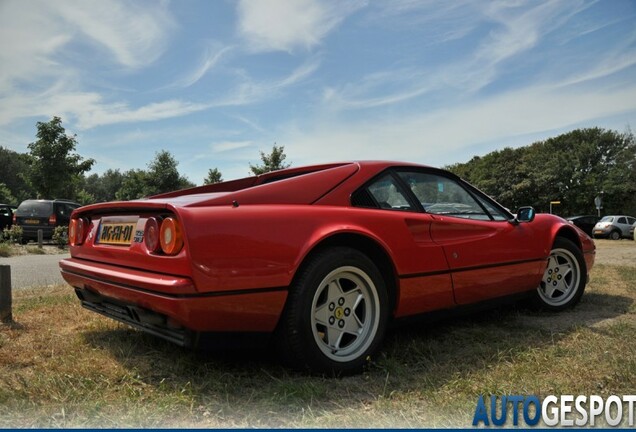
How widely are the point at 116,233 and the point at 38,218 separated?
14.6m

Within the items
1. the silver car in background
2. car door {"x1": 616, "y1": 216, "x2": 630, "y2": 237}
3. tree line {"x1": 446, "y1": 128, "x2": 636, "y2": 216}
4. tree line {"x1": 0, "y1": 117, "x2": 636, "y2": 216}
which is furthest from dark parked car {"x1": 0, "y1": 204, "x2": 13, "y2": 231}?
tree line {"x1": 446, "y1": 128, "x2": 636, "y2": 216}

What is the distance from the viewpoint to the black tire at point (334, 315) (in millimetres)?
2463

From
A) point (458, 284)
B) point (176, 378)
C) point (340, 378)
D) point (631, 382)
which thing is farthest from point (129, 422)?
point (631, 382)

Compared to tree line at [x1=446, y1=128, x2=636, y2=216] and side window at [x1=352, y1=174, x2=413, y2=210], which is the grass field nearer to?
side window at [x1=352, y1=174, x2=413, y2=210]

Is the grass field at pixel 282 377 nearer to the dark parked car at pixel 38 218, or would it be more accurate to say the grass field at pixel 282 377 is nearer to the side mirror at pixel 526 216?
the side mirror at pixel 526 216

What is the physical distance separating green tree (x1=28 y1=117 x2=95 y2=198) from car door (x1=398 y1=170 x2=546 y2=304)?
21.3 m

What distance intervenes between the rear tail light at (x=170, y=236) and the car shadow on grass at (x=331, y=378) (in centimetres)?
59

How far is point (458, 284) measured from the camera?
3219mm

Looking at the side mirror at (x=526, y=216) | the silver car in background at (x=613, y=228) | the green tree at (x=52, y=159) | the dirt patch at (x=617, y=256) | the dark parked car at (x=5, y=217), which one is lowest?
the silver car in background at (x=613, y=228)

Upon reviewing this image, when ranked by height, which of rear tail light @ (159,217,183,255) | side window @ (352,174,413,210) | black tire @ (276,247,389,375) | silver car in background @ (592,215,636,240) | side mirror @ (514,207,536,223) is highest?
side window @ (352,174,413,210)

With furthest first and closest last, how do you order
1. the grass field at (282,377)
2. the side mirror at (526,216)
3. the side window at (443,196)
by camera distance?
1. the side mirror at (526,216)
2. the side window at (443,196)
3. the grass field at (282,377)

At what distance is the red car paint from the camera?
2.29 m

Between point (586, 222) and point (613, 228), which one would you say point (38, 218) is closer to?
point (613, 228)

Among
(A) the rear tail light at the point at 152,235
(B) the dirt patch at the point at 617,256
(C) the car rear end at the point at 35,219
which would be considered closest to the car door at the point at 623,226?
(B) the dirt patch at the point at 617,256
